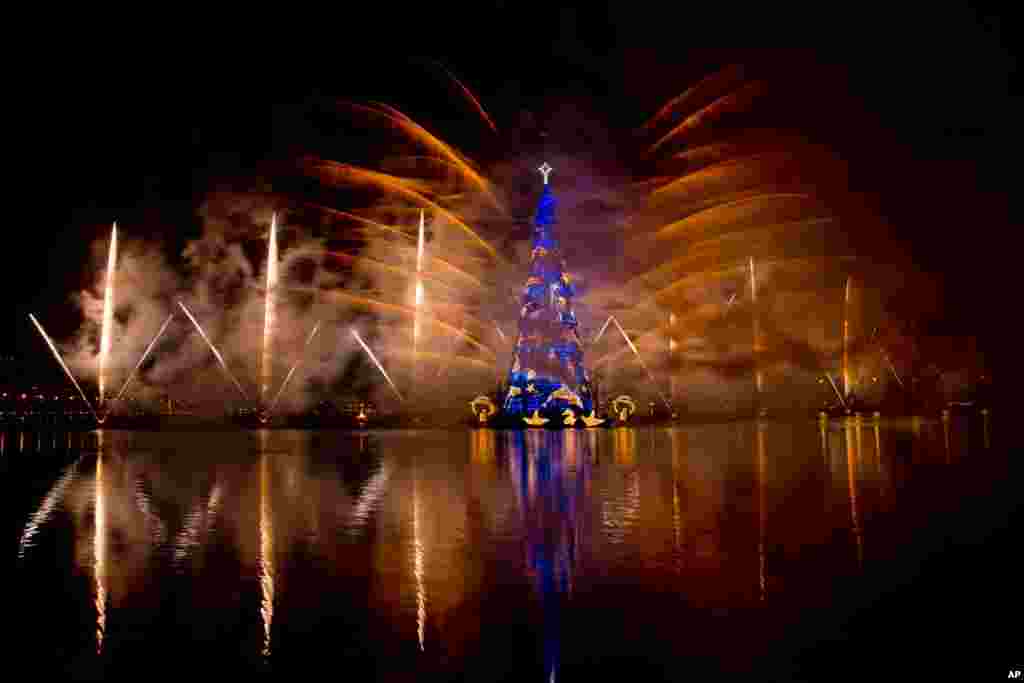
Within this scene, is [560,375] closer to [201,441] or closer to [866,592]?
[201,441]

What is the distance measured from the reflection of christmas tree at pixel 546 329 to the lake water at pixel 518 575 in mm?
26202

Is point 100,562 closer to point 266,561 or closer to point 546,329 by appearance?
point 266,561

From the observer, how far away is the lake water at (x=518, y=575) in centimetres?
823

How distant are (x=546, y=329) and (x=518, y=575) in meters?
38.9

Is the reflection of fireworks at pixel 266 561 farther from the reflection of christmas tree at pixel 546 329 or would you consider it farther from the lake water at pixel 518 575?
the reflection of christmas tree at pixel 546 329

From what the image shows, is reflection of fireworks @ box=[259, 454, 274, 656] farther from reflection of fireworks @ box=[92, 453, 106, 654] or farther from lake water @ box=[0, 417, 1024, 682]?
reflection of fireworks @ box=[92, 453, 106, 654]

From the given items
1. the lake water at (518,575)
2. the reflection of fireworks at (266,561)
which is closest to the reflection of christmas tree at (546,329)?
the lake water at (518,575)

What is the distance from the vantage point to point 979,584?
1070cm

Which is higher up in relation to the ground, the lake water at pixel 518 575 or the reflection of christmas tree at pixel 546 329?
the reflection of christmas tree at pixel 546 329

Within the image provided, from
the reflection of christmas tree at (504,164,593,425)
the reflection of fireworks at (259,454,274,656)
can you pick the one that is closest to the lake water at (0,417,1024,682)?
the reflection of fireworks at (259,454,274,656)

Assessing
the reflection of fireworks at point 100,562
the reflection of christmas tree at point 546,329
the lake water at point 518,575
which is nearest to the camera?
the lake water at point 518,575

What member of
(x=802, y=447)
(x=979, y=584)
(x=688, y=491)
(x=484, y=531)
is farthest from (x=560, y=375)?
(x=979, y=584)

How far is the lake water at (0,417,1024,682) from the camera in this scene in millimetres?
8227

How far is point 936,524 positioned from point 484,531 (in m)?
7.54
